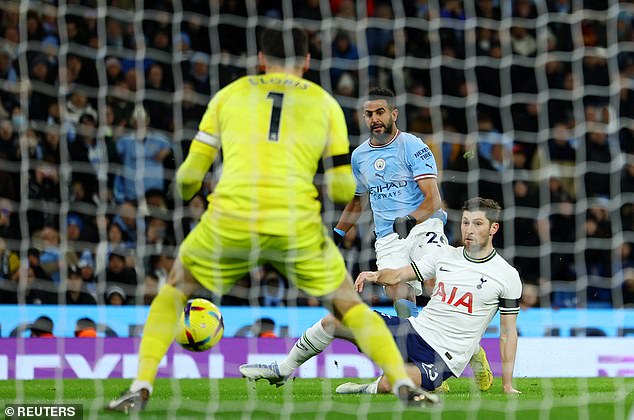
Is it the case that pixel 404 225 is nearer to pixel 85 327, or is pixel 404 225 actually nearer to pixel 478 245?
pixel 478 245

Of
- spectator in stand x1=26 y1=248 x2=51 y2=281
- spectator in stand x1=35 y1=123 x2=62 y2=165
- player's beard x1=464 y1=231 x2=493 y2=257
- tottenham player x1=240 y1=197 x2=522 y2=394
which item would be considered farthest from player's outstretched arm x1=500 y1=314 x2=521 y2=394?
spectator in stand x1=35 y1=123 x2=62 y2=165

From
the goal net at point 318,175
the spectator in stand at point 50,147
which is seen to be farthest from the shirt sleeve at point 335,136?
the spectator in stand at point 50,147

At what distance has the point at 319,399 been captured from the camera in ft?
21.4

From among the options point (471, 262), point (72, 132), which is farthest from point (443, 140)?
point (471, 262)

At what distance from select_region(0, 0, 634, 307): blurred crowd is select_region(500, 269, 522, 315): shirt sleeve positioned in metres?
3.76

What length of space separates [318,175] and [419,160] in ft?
11.7

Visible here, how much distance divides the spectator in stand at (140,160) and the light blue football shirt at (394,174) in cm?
320

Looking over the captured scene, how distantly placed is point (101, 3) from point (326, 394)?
5.94m

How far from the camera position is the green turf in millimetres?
5633

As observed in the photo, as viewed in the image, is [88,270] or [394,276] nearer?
[394,276]

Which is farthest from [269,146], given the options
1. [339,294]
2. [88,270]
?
[88,270]

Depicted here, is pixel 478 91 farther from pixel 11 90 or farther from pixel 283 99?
pixel 283 99

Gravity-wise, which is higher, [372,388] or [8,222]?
[8,222]

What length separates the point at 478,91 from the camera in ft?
38.8
